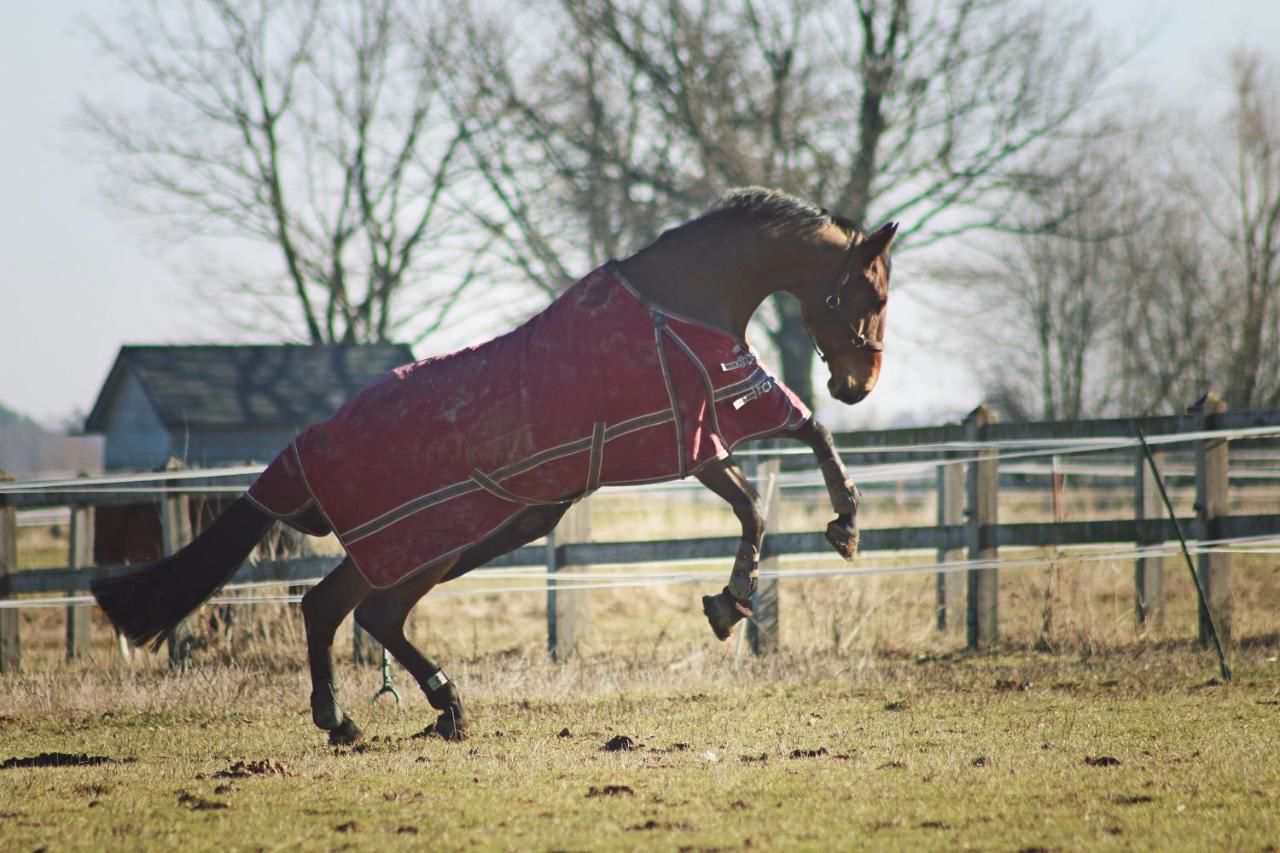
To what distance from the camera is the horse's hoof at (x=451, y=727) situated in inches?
205

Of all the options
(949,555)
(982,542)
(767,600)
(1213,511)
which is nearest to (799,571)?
(767,600)

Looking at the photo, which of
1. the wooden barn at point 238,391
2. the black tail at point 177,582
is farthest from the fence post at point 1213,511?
the wooden barn at point 238,391

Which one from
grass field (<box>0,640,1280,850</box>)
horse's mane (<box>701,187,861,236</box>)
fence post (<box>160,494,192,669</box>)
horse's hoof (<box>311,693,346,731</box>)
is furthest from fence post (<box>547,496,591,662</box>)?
horse's mane (<box>701,187,861,236</box>)

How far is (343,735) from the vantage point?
17.2 ft

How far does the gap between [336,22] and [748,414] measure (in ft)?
93.2

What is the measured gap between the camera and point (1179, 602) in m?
10.6

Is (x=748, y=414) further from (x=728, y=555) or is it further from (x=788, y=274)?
(x=728, y=555)

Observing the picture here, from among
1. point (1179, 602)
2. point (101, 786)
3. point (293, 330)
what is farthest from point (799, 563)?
point (293, 330)

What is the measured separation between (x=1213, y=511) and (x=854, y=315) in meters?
3.87

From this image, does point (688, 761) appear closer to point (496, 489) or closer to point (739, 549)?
point (739, 549)

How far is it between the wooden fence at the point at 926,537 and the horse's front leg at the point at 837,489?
320cm

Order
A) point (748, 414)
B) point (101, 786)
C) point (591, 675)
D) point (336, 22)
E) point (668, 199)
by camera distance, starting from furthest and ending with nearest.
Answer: point (336, 22) < point (668, 199) < point (591, 675) < point (748, 414) < point (101, 786)

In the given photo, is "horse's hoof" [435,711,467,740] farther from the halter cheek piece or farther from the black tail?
the halter cheek piece

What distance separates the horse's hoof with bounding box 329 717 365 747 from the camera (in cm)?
522
